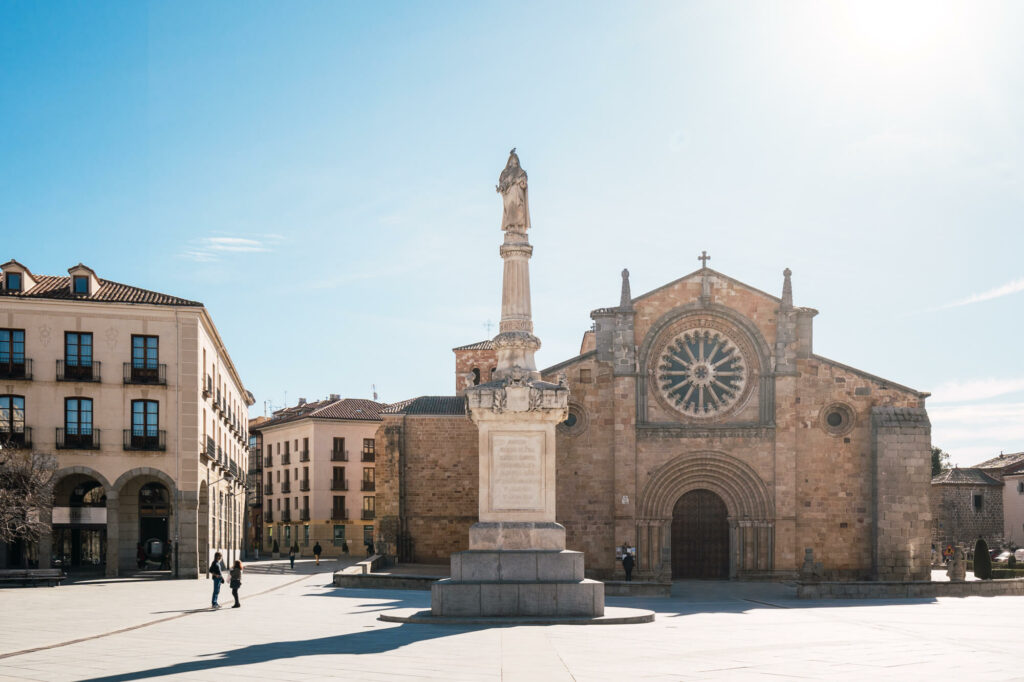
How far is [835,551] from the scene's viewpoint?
37.7 metres

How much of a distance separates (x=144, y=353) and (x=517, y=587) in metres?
23.3

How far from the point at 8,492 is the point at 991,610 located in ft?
91.2

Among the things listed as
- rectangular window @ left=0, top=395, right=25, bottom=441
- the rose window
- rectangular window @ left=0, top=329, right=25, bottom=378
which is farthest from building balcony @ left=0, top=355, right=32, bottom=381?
the rose window

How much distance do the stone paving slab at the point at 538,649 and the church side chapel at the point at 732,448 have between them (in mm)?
14369

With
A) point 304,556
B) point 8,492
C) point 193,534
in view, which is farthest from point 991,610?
point 304,556

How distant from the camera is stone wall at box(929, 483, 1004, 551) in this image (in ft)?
204

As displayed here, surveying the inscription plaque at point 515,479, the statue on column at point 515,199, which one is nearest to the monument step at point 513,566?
the inscription plaque at point 515,479

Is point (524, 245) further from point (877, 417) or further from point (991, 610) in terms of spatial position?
point (877, 417)

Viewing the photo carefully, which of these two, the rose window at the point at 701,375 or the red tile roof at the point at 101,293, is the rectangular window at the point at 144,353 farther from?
the rose window at the point at 701,375

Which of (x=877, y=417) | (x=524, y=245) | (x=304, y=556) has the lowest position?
(x=304, y=556)

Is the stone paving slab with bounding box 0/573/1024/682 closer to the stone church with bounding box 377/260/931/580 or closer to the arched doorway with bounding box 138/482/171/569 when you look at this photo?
the stone church with bounding box 377/260/931/580

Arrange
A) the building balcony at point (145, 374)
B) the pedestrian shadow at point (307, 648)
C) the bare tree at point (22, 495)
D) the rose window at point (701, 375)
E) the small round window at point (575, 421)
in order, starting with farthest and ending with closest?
the rose window at point (701, 375) < the small round window at point (575, 421) < the building balcony at point (145, 374) < the bare tree at point (22, 495) < the pedestrian shadow at point (307, 648)

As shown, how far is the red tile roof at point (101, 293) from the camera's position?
117 feet

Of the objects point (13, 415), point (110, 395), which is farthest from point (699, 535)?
point (13, 415)
